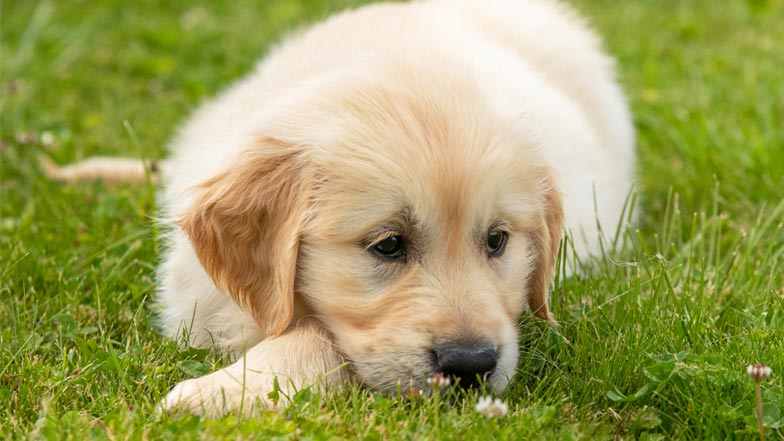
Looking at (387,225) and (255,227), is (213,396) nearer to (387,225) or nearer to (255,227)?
(255,227)

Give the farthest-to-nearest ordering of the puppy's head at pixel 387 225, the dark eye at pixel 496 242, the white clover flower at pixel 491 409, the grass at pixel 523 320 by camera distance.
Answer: the dark eye at pixel 496 242, the puppy's head at pixel 387 225, the grass at pixel 523 320, the white clover flower at pixel 491 409

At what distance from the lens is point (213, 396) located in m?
2.82

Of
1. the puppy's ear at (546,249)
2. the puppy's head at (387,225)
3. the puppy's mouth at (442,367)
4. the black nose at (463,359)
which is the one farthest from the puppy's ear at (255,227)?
the puppy's ear at (546,249)

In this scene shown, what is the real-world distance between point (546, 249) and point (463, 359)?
68 cm

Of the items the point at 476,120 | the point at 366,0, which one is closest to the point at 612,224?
the point at 476,120

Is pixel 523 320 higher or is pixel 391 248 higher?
pixel 391 248

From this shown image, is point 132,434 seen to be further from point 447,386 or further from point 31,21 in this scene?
point 31,21

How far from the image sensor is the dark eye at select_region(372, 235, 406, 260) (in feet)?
9.84

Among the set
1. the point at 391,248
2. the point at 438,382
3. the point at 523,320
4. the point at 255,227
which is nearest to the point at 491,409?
the point at 438,382

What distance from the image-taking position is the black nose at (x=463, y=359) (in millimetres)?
2791

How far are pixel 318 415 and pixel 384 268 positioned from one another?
49 centimetres

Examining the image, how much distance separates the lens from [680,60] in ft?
22.4

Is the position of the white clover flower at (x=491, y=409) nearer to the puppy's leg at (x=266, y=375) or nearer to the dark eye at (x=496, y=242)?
the puppy's leg at (x=266, y=375)

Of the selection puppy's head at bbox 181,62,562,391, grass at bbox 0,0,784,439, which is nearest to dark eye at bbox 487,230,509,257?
puppy's head at bbox 181,62,562,391
